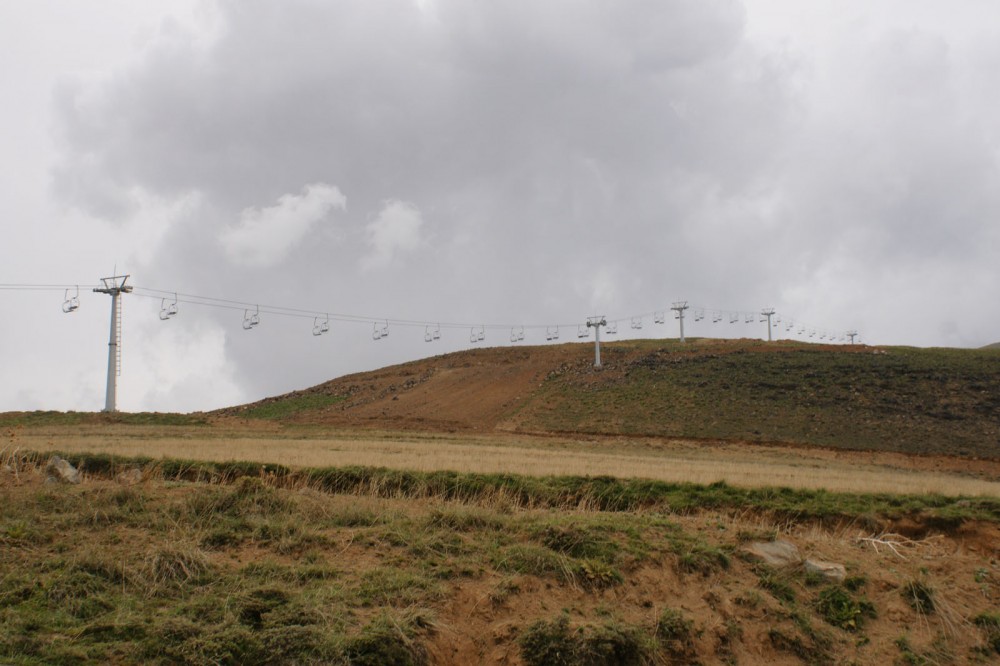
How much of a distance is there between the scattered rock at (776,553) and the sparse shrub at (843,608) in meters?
0.64

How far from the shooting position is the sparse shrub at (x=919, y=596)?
10.6 m

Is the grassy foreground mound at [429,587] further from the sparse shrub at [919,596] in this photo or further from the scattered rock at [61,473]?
the scattered rock at [61,473]

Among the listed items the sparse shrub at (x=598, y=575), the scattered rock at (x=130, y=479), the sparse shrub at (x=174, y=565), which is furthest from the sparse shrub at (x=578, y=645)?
the scattered rock at (x=130, y=479)

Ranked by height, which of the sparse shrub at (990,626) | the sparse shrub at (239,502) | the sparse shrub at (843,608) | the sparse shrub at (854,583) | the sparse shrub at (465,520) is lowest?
the sparse shrub at (990,626)

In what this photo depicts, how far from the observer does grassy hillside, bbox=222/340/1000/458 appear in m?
54.9

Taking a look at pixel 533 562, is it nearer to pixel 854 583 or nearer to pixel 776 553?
pixel 776 553

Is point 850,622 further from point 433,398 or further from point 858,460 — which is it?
point 433,398

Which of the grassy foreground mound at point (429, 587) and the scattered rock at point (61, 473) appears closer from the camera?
the grassy foreground mound at point (429, 587)

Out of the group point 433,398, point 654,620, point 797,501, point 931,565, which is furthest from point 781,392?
point 654,620

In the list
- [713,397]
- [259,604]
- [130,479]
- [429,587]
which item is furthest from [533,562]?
[713,397]

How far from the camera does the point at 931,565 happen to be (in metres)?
12.0

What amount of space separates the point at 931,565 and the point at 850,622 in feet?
8.90

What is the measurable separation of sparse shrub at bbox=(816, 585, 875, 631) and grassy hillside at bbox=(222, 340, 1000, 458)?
43387 millimetres

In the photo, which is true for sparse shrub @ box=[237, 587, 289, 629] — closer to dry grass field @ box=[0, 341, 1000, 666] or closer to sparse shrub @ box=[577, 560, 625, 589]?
dry grass field @ box=[0, 341, 1000, 666]
